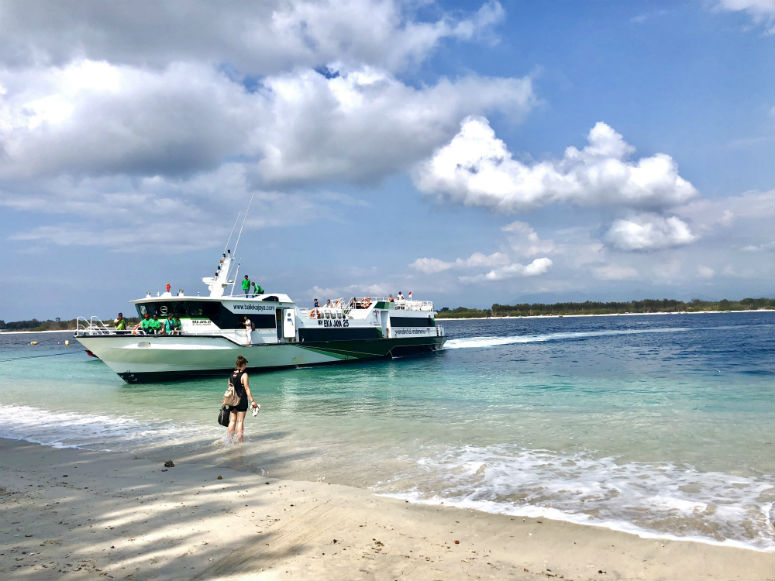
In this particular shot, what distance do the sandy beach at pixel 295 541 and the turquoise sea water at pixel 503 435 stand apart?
0.72m

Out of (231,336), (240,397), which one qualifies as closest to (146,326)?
(231,336)

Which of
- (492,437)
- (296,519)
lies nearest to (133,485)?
(296,519)

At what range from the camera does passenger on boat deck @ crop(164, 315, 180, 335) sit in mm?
24828

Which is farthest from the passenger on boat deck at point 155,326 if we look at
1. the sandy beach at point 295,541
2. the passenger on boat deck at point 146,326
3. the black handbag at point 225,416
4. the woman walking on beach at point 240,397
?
the sandy beach at point 295,541

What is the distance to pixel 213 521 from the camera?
6.15 m

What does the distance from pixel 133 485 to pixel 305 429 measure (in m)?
5.37

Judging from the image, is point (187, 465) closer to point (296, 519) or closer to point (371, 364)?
point (296, 519)

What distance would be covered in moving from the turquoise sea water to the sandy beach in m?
0.72

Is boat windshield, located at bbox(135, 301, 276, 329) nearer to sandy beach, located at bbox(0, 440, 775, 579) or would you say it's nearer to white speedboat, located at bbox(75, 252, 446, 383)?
white speedboat, located at bbox(75, 252, 446, 383)

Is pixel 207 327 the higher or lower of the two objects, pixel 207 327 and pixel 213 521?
the higher

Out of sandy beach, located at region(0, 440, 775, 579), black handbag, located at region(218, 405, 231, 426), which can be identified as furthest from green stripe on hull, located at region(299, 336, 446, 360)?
sandy beach, located at region(0, 440, 775, 579)

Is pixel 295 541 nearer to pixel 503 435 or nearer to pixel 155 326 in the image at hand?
pixel 503 435

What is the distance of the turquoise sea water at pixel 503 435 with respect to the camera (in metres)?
7.39

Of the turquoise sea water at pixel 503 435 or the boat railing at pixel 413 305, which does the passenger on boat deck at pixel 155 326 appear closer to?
the turquoise sea water at pixel 503 435
